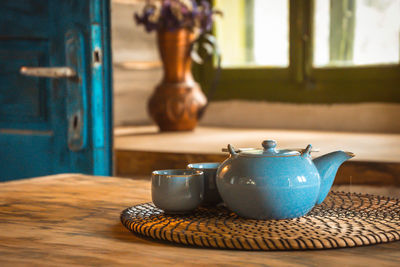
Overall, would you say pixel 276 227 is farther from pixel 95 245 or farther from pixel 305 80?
pixel 305 80

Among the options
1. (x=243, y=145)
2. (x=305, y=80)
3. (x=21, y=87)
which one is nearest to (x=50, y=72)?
(x=21, y=87)

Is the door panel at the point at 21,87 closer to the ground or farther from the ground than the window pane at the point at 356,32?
closer to the ground

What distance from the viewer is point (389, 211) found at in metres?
0.84

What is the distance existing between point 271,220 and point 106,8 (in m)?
1.21

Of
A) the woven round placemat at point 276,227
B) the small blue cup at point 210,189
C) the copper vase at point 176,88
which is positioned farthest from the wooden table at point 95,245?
the copper vase at point 176,88

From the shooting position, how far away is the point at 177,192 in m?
0.81

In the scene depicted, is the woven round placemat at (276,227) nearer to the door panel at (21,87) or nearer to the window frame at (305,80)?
the door panel at (21,87)

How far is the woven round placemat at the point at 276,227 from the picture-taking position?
681mm

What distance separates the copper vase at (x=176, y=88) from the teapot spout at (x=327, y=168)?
1857mm

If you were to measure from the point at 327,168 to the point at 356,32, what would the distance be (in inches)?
81.7

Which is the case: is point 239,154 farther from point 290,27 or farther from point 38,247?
point 290,27

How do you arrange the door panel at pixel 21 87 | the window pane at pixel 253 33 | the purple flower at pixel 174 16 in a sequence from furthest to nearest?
the window pane at pixel 253 33 < the purple flower at pixel 174 16 < the door panel at pixel 21 87

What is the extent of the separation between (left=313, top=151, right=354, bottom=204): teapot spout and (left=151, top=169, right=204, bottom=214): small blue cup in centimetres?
17

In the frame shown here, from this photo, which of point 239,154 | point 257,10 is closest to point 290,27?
point 257,10
